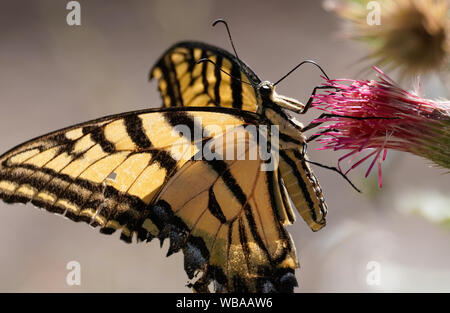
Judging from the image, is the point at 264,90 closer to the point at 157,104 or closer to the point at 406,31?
the point at 406,31

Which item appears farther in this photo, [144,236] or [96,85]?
[96,85]

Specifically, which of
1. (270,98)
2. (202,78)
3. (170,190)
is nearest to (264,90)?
(270,98)

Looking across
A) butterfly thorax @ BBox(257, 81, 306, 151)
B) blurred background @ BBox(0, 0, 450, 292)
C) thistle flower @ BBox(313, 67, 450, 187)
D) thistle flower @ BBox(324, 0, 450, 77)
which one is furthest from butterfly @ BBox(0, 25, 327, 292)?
thistle flower @ BBox(324, 0, 450, 77)

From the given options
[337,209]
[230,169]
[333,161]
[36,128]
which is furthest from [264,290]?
[36,128]

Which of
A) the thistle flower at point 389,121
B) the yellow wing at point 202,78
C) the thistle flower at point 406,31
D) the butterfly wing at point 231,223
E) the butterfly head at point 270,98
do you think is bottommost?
the butterfly wing at point 231,223

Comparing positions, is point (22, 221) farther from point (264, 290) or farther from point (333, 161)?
point (264, 290)

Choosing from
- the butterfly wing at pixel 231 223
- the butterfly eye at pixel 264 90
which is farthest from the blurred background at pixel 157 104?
the butterfly eye at pixel 264 90

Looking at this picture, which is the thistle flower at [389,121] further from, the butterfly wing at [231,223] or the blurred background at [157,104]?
the butterfly wing at [231,223]
